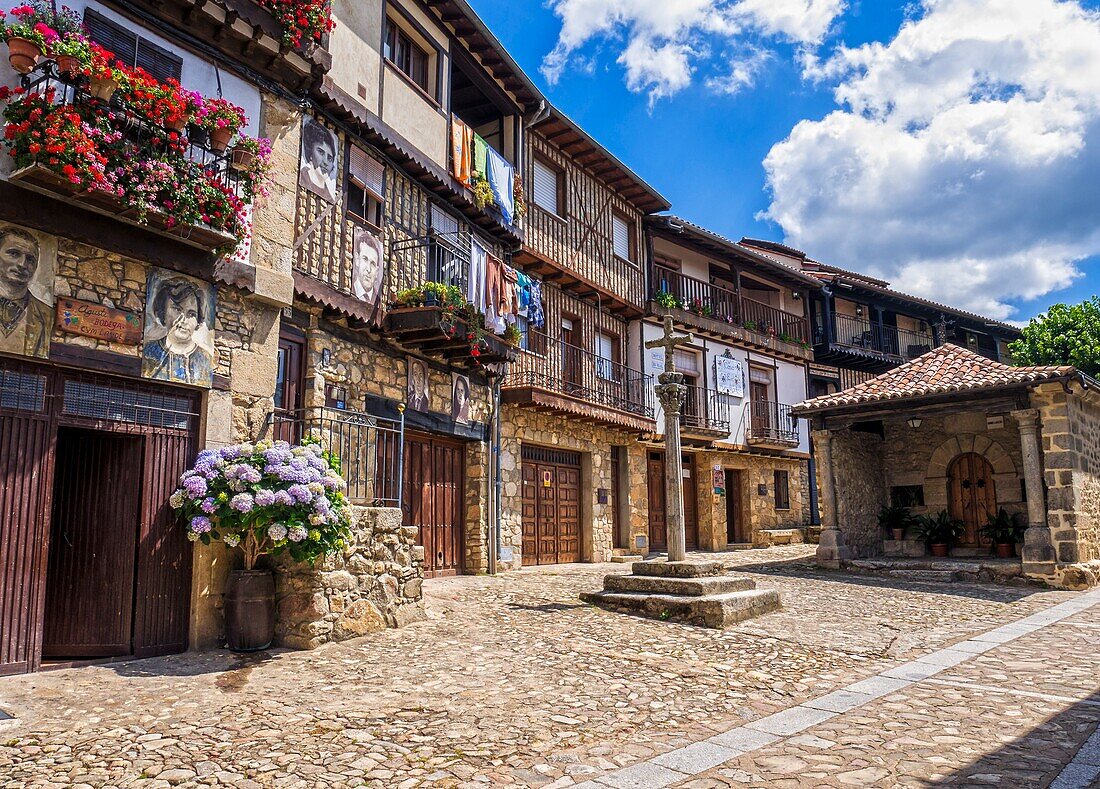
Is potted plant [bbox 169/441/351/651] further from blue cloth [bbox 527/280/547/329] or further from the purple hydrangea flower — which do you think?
blue cloth [bbox 527/280/547/329]

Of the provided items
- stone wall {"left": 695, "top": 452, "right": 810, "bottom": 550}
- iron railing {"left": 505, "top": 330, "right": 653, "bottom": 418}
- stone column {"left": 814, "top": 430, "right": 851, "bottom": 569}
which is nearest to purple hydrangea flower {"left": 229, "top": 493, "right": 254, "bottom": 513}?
iron railing {"left": 505, "top": 330, "right": 653, "bottom": 418}

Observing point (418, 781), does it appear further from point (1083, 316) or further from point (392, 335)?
point (1083, 316)

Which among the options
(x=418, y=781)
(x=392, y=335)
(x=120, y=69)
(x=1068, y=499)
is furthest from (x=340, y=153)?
(x=1068, y=499)

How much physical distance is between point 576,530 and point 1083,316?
1984cm

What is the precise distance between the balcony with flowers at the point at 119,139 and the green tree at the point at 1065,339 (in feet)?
83.8

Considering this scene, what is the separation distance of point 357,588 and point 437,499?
4.87 meters

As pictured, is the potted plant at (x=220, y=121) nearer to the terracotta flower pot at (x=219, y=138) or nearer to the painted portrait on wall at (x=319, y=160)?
the terracotta flower pot at (x=219, y=138)

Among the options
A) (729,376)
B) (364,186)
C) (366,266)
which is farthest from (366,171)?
(729,376)

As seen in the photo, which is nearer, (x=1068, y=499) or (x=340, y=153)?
(x=340, y=153)

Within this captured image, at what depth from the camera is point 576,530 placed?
50.9 ft

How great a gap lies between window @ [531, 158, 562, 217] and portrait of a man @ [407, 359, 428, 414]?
17.5 ft

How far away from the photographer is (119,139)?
587 centimetres

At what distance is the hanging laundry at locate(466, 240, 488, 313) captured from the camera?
11.5 metres

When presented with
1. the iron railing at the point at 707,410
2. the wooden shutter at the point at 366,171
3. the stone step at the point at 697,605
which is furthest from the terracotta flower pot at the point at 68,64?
the iron railing at the point at 707,410
